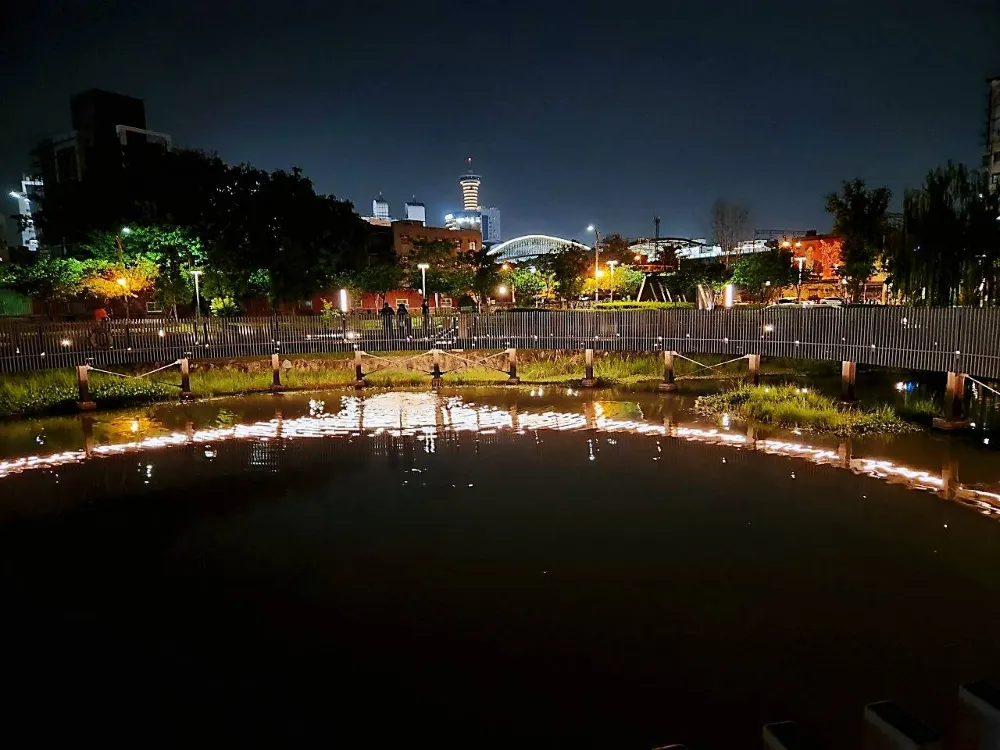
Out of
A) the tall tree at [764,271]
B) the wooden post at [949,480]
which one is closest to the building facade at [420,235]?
the tall tree at [764,271]

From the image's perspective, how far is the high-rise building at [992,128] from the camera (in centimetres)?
5243

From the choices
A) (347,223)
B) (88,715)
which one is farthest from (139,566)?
(347,223)

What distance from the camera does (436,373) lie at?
26.2 m

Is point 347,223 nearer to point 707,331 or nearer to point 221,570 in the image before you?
point 707,331

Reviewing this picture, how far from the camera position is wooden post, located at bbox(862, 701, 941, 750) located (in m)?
2.84

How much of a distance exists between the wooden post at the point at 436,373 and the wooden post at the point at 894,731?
2281 centimetres

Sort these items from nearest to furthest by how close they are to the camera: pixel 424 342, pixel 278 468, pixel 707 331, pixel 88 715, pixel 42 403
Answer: pixel 88 715, pixel 278 468, pixel 42 403, pixel 707 331, pixel 424 342

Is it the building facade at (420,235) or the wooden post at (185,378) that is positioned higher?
the building facade at (420,235)

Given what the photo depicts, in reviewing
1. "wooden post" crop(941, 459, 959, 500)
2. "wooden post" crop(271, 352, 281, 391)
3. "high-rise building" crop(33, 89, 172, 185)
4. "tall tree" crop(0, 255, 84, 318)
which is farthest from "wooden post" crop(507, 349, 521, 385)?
"high-rise building" crop(33, 89, 172, 185)

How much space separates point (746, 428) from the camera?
17.8 metres

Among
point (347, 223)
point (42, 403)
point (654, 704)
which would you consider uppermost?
point (347, 223)

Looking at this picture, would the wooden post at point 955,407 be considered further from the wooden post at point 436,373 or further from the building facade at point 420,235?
the building facade at point 420,235

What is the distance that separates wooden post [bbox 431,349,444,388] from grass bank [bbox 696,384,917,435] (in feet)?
32.4

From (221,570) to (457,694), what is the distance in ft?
15.2
